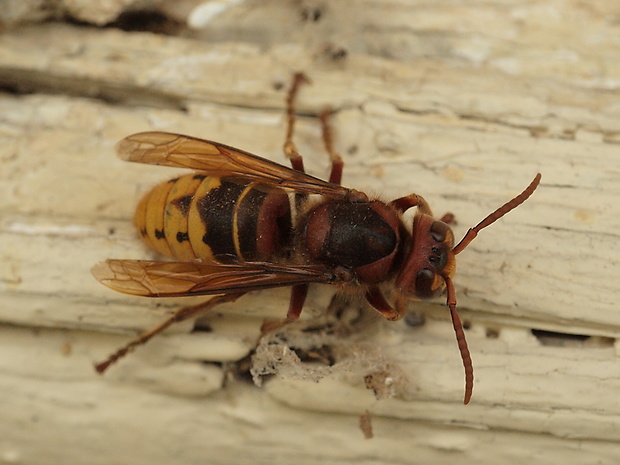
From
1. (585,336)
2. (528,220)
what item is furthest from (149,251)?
(585,336)

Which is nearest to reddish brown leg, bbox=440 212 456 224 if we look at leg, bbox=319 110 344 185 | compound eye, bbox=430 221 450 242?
compound eye, bbox=430 221 450 242

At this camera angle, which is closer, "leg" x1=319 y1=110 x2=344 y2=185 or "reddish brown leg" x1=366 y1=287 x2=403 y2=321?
"reddish brown leg" x1=366 y1=287 x2=403 y2=321

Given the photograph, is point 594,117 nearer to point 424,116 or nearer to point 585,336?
point 424,116

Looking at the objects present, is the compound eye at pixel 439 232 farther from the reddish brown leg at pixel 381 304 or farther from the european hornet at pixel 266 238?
the reddish brown leg at pixel 381 304

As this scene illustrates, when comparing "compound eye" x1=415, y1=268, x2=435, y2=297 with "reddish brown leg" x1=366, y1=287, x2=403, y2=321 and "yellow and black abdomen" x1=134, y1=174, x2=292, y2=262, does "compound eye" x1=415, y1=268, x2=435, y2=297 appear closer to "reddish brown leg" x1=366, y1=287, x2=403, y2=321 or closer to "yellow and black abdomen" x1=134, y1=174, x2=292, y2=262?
"reddish brown leg" x1=366, y1=287, x2=403, y2=321

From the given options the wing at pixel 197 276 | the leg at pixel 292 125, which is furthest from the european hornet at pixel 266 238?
the leg at pixel 292 125

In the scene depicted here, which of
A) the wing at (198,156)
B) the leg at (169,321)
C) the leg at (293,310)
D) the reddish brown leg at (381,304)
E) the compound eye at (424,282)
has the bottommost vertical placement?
the leg at (169,321)

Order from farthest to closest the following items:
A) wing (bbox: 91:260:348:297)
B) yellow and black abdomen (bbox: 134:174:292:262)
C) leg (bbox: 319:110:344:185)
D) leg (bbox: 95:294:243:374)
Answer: leg (bbox: 319:110:344:185), leg (bbox: 95:294:243:374), yellow and black abdomen (bbox: 134:174:292:262), wing (bbox: 91:260:348:297)
